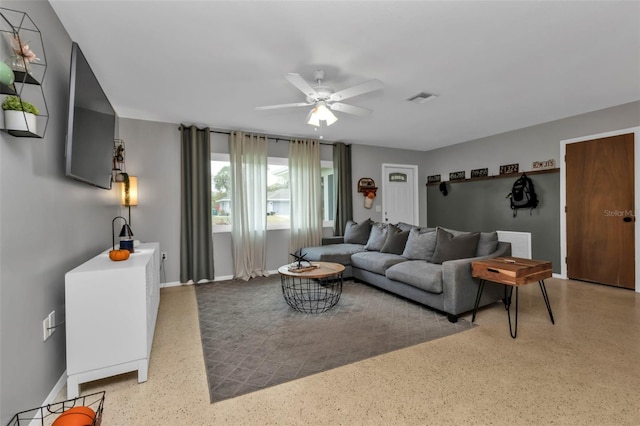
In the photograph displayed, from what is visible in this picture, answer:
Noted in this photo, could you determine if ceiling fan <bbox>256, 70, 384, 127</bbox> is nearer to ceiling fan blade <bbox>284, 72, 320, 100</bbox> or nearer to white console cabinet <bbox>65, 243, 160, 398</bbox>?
ceiling fan blade <bbox>284, 72, 320, 100</bbox>

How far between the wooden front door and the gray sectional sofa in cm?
197

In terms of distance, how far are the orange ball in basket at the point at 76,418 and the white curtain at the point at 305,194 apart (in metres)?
4.06

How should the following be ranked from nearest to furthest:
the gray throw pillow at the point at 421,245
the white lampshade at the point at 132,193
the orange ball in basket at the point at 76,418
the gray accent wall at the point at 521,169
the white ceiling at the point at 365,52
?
the orange ball in basket at the point at 76,418, the white ceiling at the point at 365,52, the gray throw pillow at the point at 421,245, the white lampshade at the point at 132,193, the gray accent wall at the point at 521,169

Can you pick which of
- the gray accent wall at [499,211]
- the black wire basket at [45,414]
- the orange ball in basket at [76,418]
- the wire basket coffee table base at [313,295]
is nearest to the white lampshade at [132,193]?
the wire basket coffee table base at [313,295]

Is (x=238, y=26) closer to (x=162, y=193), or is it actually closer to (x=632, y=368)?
(x=162, y=193)

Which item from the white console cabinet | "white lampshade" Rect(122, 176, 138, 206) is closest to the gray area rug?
the white console cabinet

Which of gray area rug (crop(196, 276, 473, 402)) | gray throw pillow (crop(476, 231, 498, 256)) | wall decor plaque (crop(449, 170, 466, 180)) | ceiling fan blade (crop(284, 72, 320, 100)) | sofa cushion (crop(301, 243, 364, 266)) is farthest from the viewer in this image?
wall decor plaque (crop(449, 170, 466, 180))

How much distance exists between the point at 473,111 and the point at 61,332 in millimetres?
5064

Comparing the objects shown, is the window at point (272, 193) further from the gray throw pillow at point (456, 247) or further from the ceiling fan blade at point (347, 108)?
the gray throw pillow at point (456, 247)

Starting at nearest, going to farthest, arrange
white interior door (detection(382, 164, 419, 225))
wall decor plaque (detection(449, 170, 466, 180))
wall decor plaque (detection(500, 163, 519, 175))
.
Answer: wall decor plaque (detection(500, 163, 519, 175)) < wall decor plaque (detection(449, 170, 466, 180)) < white interior door (detection(382, 164, 419, 225))

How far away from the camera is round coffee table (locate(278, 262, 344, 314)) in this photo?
10.5ft

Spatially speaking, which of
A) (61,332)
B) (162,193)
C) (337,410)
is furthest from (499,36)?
(162,193)

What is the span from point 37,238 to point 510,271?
3.47 metres

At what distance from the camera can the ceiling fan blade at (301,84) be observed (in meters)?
2.38
